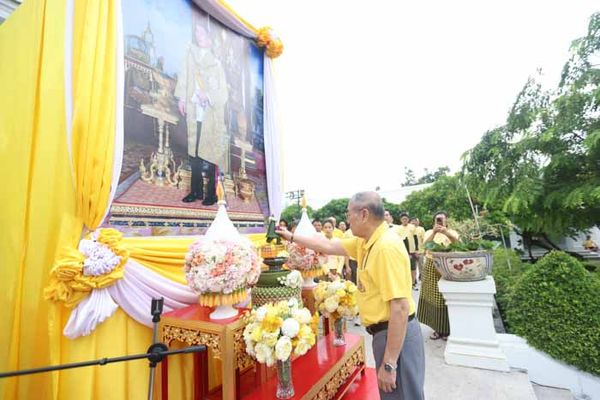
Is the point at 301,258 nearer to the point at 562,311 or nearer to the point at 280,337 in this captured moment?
the point at 280,337

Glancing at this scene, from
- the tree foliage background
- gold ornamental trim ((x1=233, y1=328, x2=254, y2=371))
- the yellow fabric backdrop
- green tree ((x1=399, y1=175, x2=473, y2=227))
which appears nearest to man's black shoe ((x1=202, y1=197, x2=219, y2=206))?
the yellow fabric backdrop

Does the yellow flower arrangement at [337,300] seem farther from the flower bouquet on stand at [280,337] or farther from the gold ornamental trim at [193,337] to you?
the gold ornamental trim at [193,337]

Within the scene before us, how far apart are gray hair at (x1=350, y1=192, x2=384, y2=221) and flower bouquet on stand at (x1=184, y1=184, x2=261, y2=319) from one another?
774 mm

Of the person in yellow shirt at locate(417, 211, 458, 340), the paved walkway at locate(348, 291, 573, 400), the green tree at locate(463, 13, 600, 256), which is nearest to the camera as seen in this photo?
the paved walkway at locate(348, 291, 573, 400)

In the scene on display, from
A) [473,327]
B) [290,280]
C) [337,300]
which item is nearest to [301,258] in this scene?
[337,300]

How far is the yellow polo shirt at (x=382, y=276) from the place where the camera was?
1558mm

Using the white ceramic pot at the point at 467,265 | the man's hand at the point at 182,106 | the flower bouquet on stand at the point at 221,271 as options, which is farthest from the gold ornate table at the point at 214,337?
the white ceramic pot at the point at 467,265

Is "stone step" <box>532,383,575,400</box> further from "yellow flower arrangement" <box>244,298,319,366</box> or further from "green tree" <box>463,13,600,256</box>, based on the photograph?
"green tree" <box>463,13,600,256</box>

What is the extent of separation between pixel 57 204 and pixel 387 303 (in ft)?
7.00

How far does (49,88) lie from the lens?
198cm

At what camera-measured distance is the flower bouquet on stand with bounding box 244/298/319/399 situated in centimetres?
151

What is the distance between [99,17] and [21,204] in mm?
1371

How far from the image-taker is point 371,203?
176 centimetres

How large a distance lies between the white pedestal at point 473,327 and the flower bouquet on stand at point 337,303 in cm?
147
